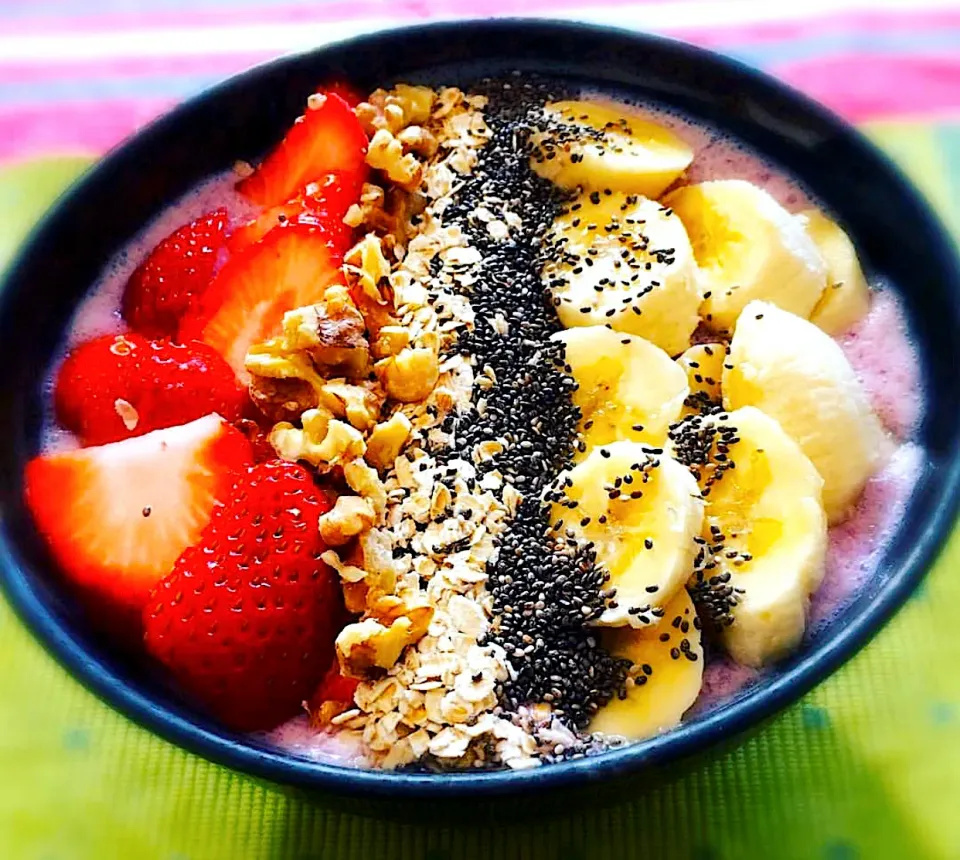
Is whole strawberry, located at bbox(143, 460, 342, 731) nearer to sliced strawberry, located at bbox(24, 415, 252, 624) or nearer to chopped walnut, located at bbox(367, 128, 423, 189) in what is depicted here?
sliced strawberry, located at bbox(24, 415, 252, 624)

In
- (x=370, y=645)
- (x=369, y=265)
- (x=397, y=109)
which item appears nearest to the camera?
(x=370, y=645)

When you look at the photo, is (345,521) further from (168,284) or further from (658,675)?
(168,284)

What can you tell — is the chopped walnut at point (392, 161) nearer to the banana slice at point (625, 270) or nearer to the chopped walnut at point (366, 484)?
the banana slice at point (625, 270)

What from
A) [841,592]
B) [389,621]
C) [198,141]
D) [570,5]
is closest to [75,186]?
[198,141]

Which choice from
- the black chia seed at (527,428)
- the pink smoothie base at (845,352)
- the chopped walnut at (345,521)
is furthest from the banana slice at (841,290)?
the chopped walnut at (345,521)

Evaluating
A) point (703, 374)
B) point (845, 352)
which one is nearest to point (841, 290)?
point (845, 352)

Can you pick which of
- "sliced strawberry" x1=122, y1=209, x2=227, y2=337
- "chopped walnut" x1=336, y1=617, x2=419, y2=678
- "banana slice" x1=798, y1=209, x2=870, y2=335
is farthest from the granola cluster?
"banana slice" x1=798, y1=209, x2=870, y2=335
